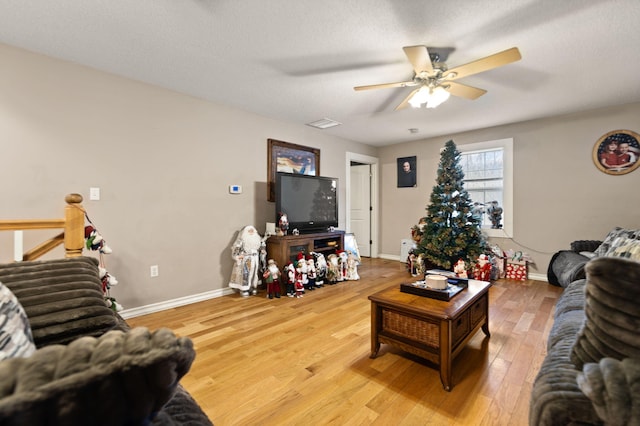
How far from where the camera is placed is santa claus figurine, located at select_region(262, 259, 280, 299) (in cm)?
330

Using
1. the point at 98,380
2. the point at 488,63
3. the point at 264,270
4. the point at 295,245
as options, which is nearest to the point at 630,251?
the point at 488,63

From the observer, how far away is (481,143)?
179 inches

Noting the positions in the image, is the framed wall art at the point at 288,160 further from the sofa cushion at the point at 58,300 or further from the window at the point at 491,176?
the sofa cushion at the point at 58,300

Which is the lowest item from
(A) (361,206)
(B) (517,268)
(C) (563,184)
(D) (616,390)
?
(B) (517,268)

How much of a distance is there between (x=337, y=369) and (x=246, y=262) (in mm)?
1849

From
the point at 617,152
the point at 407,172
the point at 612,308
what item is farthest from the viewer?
the point at 407,172

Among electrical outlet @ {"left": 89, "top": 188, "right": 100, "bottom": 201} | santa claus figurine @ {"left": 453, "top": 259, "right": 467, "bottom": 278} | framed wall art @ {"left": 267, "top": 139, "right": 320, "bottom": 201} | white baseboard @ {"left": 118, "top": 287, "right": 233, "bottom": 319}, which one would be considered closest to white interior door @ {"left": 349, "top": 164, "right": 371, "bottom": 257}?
framed wall art @ {"left": 267, "top": 139, "right": 320, "bottom": 201}

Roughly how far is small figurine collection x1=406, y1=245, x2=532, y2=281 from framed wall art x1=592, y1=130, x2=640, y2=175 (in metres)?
1.47

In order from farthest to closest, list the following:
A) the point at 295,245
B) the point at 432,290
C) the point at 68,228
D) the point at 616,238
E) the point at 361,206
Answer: the point at 361,206, the point at 295,245, the point at 616,238, the point at 432,290, the point at 68,228

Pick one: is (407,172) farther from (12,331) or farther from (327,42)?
(12,331)

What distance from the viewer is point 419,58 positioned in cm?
206

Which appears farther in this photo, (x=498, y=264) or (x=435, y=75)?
(x=498, y=264)

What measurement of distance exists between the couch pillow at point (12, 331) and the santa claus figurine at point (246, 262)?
253 cm

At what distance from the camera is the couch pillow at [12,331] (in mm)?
702
